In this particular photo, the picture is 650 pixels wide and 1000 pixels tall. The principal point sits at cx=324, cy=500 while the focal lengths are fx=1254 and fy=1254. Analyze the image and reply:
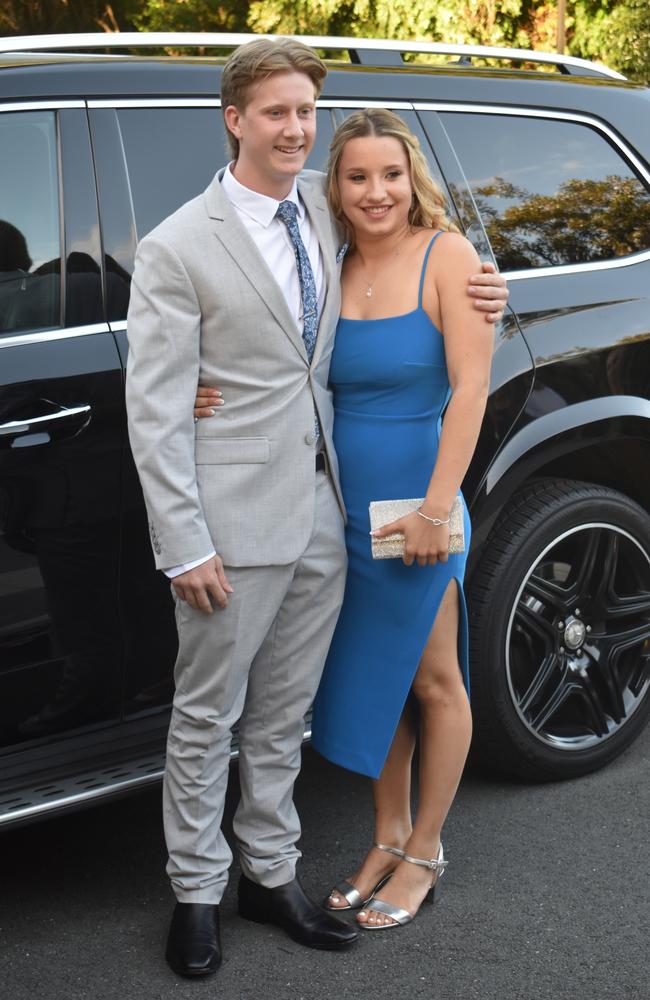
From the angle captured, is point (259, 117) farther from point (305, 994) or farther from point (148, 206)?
point (305, 994)

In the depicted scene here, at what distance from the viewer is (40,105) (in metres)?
2.73

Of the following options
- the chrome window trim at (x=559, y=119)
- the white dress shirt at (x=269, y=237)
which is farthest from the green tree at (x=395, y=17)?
the white dress shirt at (x=269, y=237)

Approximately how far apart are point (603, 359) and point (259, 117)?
4.46 feet

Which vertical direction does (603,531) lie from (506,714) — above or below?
above

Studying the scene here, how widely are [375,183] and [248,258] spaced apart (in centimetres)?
36

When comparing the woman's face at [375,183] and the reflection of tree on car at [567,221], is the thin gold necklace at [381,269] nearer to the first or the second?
the woman's face at [375,183]

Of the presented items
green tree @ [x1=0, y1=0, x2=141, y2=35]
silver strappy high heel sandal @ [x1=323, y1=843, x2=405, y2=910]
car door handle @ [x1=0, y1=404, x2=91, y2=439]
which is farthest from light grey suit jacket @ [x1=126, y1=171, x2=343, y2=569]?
green tree @ [x1=0, y1=0, x2=141, y2=35]

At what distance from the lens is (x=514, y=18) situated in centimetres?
2089

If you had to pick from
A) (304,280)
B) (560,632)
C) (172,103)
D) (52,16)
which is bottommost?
(560,632)

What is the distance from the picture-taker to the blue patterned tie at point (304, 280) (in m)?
2.68

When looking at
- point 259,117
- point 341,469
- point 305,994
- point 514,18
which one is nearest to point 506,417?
point 341,469

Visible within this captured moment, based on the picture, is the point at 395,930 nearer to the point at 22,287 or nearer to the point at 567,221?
the point at 22,287

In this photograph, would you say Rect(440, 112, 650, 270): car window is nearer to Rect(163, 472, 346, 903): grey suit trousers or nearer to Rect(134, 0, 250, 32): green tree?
Rect(163, 472, 346, 903): grey suit trousers

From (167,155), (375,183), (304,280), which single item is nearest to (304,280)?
(304,280)
